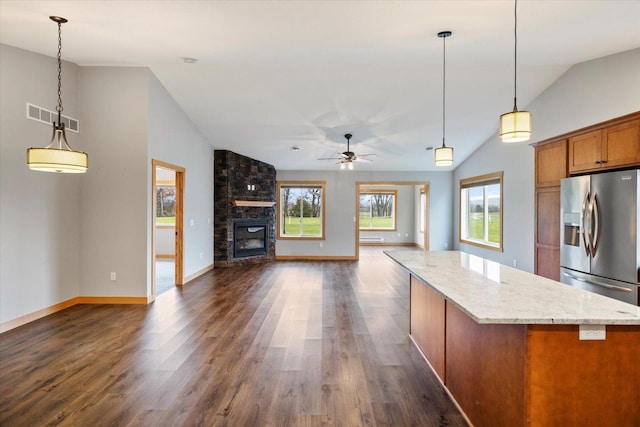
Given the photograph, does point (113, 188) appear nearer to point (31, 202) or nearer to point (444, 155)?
point (31, 202)

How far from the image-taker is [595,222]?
12.1ft

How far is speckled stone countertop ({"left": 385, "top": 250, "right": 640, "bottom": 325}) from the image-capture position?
1.54 meters

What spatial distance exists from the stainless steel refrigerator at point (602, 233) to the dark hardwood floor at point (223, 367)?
210cm

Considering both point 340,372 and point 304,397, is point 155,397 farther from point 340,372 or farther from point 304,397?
point 340,372

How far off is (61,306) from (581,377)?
5552mm

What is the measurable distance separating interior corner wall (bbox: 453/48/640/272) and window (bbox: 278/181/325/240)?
4018 mm

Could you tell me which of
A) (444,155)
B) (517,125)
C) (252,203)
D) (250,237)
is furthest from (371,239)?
(517,125)

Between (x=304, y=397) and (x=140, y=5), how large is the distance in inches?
134

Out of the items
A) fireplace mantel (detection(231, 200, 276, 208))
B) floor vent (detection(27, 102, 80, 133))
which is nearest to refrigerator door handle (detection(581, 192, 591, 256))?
fireplace mantel (detection(231, 200, 276, 208))

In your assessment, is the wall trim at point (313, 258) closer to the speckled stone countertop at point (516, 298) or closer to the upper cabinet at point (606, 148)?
the upper cabinet at point (606, 148)

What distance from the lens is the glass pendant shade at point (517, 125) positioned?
238 cm

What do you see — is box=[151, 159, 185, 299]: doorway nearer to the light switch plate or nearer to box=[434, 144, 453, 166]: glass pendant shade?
box=[434, 144, 453, 166]: glass pendant shade

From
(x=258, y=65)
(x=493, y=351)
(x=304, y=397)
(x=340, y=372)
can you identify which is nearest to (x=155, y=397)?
(x=304, y=397)

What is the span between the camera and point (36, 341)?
3473 mm
